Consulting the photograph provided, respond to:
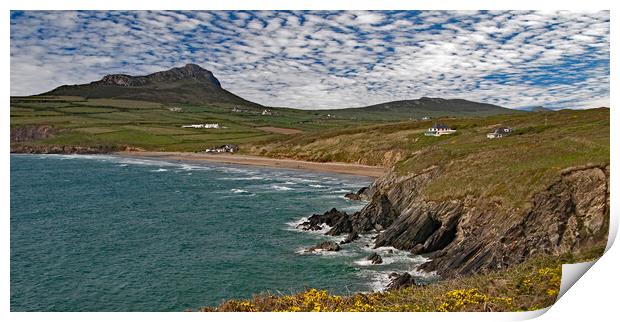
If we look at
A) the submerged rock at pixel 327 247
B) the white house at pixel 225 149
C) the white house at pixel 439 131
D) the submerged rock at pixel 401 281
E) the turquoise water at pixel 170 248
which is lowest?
the turquoise water at pixel 170 248

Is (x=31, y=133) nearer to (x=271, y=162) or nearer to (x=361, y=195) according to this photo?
(x=271, y=162)

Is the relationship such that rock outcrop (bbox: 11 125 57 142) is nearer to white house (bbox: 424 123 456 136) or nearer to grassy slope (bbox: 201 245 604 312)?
white house (bbox: 424 123 456 136)

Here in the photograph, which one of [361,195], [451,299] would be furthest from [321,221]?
[451,299]

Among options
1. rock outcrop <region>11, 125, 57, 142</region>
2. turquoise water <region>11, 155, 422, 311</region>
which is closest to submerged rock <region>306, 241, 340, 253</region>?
turquoise water <region>11, 155, 422, 311</region>

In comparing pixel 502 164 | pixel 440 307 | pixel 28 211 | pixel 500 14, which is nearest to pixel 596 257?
pixel 440 307

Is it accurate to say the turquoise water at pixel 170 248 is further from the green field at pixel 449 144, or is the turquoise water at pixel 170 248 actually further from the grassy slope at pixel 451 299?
the green field at pixel 449 144

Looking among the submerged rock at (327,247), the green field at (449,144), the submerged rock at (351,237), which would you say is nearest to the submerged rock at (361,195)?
the green field at (449,144)
